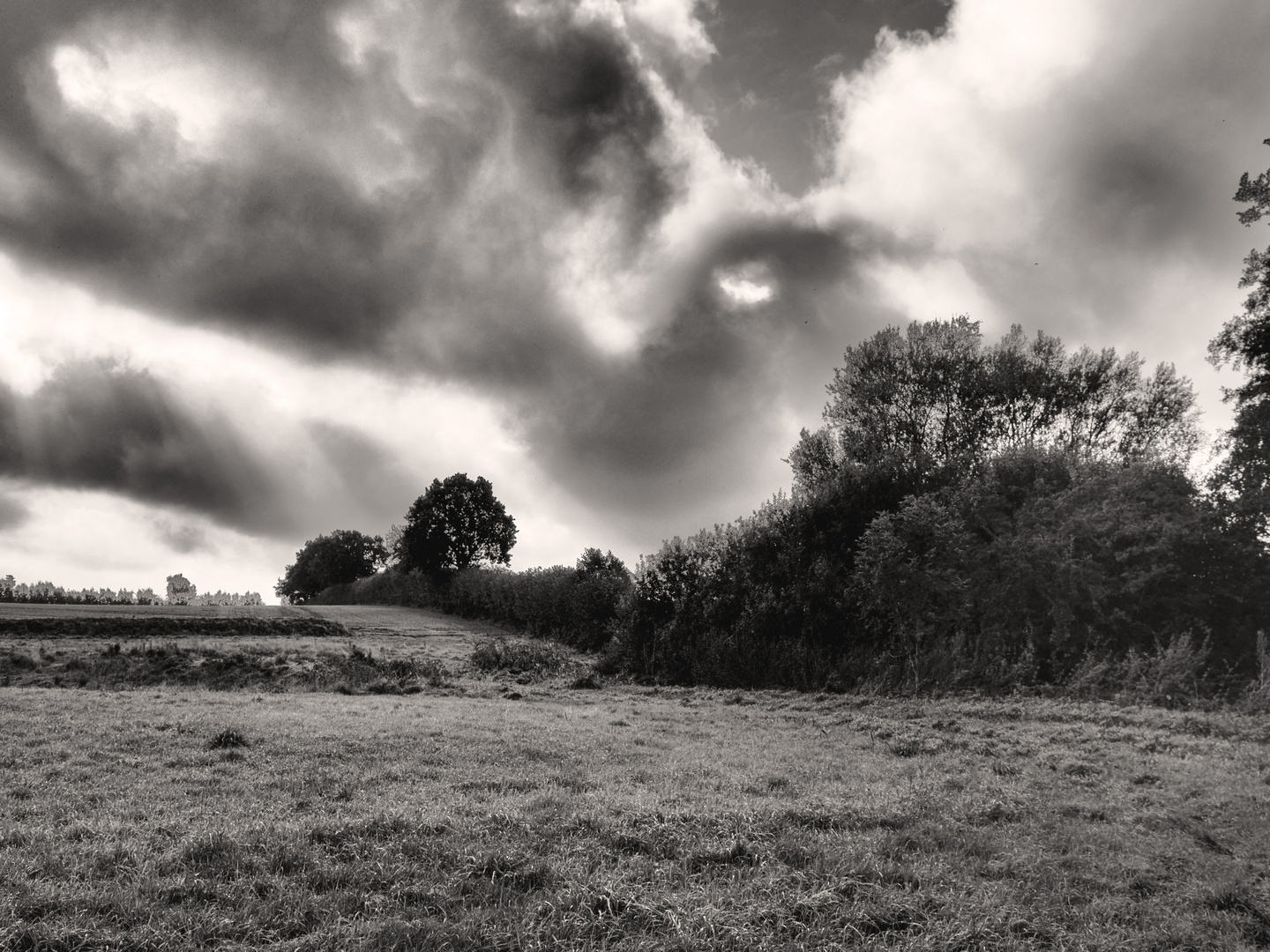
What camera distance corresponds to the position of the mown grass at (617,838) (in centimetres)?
506

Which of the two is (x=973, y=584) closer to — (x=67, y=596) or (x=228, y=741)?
(x=228, y=741)

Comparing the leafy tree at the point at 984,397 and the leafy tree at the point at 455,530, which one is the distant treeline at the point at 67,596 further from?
the leafy tree at the point at 984,397

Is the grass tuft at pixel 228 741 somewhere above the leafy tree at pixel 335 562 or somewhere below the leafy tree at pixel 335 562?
below

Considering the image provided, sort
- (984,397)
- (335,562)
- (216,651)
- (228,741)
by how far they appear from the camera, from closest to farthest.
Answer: (228,741) < (216,651) < (984,397) < (335,562)

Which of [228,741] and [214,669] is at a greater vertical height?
[228,741]

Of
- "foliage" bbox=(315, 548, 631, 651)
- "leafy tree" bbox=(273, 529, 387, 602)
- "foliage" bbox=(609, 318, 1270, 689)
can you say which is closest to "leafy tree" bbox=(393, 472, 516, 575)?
"foliage" bbox=(315, 548, 631, 651)

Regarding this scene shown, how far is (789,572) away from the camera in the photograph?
77.4 feet

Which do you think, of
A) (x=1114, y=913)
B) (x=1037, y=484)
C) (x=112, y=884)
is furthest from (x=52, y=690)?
(x=1037, y=484)

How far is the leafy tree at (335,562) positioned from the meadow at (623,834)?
9368cm

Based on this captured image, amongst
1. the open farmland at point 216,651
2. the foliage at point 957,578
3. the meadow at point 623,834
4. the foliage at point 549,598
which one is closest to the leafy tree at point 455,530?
the foliage at point 549,598

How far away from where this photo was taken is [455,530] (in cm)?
6862

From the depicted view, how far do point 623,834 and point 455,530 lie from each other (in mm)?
64351

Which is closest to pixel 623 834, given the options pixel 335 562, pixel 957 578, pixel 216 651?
pixel 957 578

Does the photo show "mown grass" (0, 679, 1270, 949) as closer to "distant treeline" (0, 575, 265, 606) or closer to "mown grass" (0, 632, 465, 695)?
"mown grass" (0, 632, 465, 695)
